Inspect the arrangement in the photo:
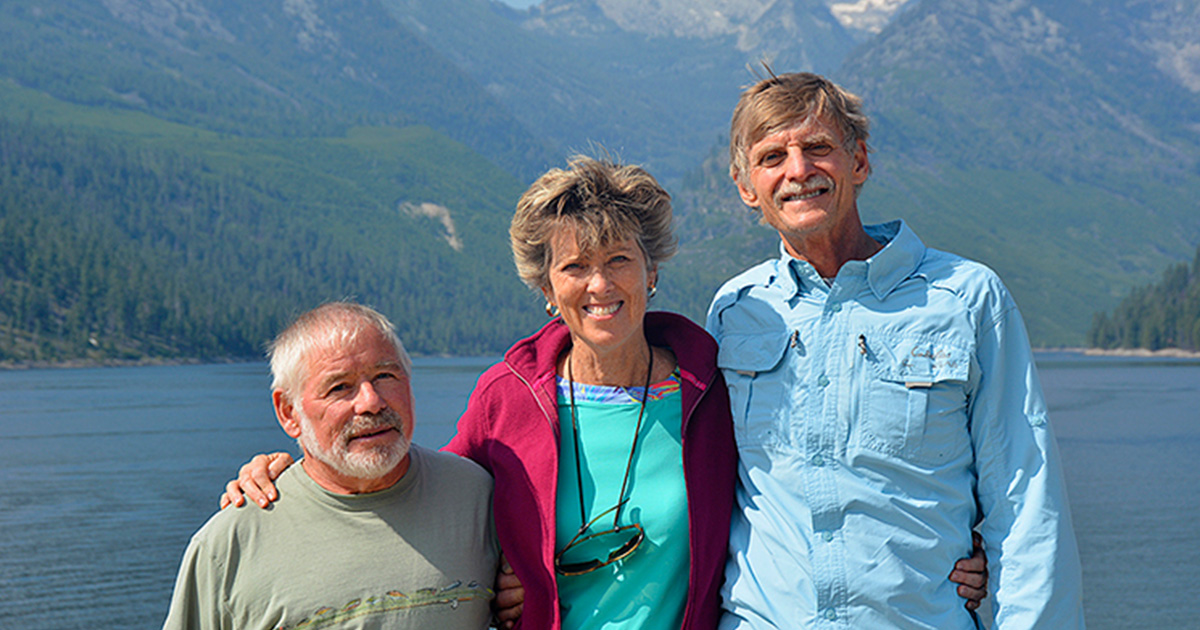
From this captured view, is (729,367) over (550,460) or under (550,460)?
over

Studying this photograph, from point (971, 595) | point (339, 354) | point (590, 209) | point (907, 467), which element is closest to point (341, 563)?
point (339, 354)

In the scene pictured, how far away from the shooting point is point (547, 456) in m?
4.62

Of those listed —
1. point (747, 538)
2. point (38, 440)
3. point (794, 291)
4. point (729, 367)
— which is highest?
point (794, 291)

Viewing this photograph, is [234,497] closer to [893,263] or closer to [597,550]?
[597,550]

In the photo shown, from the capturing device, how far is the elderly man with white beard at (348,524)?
4.33 metres

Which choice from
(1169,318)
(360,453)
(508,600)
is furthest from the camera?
(1169,318)

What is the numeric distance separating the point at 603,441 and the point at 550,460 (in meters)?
0.26

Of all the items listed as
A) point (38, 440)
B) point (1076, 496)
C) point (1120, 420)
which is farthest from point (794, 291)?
point (1120, 420)

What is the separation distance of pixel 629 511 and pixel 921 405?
1.37 m

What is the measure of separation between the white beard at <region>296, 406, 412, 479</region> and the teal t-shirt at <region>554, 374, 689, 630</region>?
2.52ft

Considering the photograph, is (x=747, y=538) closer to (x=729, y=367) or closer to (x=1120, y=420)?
(x=729, y=367)

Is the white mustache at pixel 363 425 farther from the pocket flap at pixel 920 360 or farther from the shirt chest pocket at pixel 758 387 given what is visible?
the pocket flap at pixel 920 360

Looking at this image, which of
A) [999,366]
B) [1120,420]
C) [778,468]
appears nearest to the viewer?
[999,366]

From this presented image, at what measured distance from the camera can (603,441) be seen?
4668 mm
